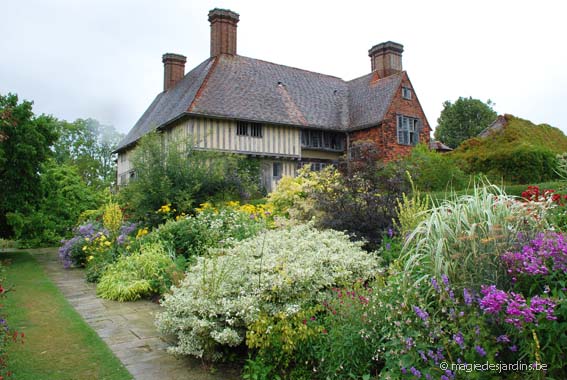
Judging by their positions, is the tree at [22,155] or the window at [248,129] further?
the window at [248,129]

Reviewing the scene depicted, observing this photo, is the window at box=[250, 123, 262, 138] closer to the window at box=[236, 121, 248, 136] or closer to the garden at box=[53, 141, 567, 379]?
the window at box=[236, 121, 248, 136]

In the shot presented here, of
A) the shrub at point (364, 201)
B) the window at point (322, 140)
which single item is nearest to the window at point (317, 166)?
the window at point (322, 140)

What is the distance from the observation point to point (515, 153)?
432 inches

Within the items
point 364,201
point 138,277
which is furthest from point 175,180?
point 364,201

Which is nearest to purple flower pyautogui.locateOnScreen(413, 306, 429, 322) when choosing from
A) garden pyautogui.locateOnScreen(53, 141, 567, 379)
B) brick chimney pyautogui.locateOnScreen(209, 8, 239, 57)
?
garden pyautogui.locateOnScreen(53, 141, 567, 379)

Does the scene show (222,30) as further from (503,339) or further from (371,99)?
(503,339)

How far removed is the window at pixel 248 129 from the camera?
1819 cm

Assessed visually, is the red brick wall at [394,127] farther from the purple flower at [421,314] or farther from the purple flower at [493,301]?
the purple flower at [493,301]

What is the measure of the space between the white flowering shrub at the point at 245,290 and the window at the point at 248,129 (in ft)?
45.9

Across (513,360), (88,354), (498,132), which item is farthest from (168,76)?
(513,360)

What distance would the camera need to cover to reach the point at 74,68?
23047 mm

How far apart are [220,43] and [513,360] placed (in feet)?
66.9

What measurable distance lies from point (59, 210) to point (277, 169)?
945cm

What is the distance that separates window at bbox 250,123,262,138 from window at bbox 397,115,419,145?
7303 millimetres
